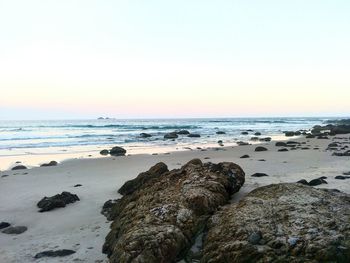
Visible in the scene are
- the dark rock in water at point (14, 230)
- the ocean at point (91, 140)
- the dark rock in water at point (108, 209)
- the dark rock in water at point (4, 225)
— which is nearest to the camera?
the dark rock in water at point (14, 230)

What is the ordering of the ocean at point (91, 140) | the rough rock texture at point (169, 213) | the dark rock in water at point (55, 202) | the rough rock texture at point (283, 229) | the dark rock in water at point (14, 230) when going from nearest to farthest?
1. the rough rock texture at point (283, 229)
2. the rough rock texture at point (169, 213)
3. the dark rock in water at point (14, 230)
4. the dark rock in water at point (55, 202)
5. the ocean at point (91, 140)

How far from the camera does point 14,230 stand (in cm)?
759

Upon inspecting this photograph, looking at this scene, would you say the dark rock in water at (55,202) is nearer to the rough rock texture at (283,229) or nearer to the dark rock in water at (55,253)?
the dark rock in water at (55,253)

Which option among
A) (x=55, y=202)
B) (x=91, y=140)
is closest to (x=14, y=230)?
(x=55, y=202)

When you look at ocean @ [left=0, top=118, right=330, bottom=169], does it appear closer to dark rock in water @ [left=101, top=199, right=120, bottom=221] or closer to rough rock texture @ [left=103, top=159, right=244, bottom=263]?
dark rock in water @ [left=101, top=199, right=120, bottom=221]

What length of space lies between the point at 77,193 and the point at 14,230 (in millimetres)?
3139

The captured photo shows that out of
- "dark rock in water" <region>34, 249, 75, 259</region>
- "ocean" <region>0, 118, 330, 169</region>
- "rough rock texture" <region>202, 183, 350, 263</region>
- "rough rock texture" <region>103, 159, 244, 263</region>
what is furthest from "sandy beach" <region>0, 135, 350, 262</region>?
"ocean" <region>0, 118, 330, 169</region>

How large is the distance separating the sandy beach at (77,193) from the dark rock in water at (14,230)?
0.11 meters

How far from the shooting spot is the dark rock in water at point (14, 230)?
7.52 metres

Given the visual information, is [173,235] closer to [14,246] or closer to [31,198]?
[14,246]

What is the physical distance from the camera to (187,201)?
19.9 ft

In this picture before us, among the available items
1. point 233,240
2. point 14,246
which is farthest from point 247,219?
point 14,246

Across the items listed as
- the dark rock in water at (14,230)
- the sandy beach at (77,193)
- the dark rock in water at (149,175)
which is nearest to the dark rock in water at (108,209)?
the sandy beach at (77,193)

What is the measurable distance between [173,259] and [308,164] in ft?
34.5
